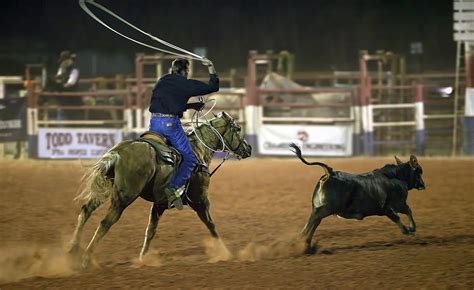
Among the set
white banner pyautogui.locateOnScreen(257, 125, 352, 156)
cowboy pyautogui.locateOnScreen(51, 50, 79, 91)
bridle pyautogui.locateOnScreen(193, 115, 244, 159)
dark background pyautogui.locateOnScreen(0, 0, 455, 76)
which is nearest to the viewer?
bridle pyautogui.locateOnScreen(193, 115, 244, 159)

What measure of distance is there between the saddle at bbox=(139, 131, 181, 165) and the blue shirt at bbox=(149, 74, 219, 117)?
0.74ft

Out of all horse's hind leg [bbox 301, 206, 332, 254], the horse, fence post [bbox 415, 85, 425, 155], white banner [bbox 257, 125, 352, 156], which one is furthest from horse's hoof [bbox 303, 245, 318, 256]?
fence post [bbox 415, 85, 425, 155]

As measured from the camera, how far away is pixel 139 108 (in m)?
15.6

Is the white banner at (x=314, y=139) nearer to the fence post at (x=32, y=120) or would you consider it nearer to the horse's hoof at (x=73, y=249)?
the fence post at (x=32, y=120)

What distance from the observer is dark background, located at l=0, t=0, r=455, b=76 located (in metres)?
23.8

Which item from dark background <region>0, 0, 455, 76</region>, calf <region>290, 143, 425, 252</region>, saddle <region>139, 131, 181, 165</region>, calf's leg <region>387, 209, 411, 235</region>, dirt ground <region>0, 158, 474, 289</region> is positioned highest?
dark background <region>0, 0, 455, 76</region>

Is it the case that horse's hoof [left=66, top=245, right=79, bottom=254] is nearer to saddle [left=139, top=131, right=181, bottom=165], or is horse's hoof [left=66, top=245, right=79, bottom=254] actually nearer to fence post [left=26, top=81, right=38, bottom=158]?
saddle [left=139, top=131, right=181, bottom=165]

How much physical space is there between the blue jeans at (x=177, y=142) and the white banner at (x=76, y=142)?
9733 millimetres

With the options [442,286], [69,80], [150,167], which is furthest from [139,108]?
[442,286]

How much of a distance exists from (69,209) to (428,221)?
449 centimetres

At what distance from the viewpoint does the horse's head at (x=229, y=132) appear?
6430 millimetres

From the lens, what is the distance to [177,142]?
19.4ft

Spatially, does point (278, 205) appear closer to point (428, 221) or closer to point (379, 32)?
point (428, 221)

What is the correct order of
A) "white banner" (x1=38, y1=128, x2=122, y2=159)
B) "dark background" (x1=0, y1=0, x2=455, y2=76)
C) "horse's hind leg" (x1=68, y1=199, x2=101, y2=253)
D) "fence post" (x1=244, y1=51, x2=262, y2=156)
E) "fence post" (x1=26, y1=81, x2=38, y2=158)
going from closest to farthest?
"horse's hind leg" (x1=68, y1=199, x2=101, y2=253), "fence post" (x1=244, y1=51, x2=262, y2=156), "white banner" (x1=38, y1=128, x2=122, y2=159), "fence post" (x1=26, y1=81, x2=38, y2=158), "dark background" (x1=0, y1=0, x2=455, y2=76)
